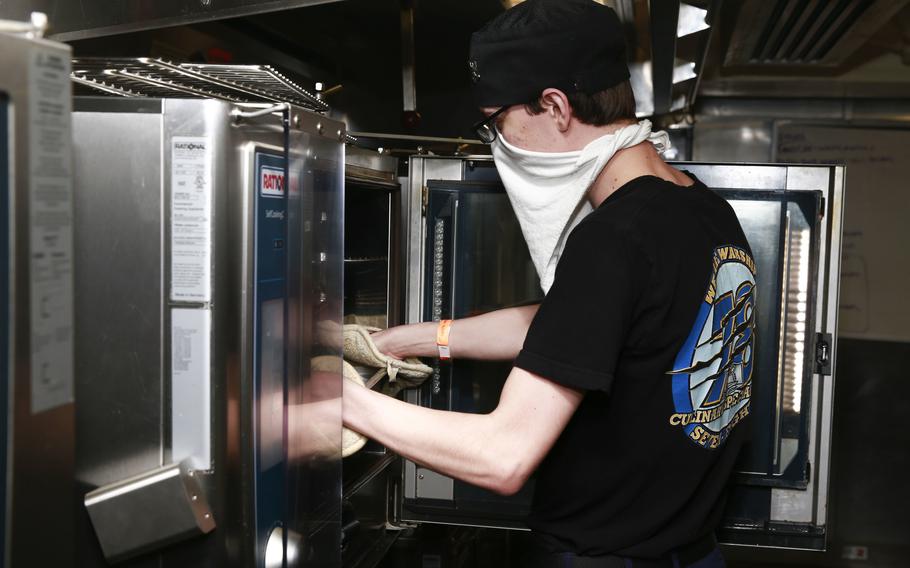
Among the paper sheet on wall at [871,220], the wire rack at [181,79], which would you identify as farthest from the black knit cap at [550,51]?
the paper sheet on wall at [871,220]

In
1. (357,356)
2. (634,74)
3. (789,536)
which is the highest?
(634,74)

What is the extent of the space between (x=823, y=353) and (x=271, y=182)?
125cm

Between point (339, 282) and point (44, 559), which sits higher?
point (339, 282)

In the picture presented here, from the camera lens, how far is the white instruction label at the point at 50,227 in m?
0.64

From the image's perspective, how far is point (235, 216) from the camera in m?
0.95

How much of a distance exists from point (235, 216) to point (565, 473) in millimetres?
695

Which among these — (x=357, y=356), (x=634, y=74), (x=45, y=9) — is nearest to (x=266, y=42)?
(x=45, y=9)

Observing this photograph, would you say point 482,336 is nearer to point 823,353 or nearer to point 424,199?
point 424,199

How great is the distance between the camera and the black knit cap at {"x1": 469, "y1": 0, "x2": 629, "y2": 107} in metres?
1.32

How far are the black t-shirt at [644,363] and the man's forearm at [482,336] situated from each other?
395 mm

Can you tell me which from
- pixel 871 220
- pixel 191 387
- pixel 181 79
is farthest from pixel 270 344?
pixel 871 220

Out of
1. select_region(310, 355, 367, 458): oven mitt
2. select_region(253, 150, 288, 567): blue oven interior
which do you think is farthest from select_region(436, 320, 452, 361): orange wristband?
select_region(253, 150, 288, 567): blue oven interior

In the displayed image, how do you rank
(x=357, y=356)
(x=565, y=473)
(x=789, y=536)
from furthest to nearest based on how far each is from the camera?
(x=789, y=536) < (x=357, y=356) < (x=565, y=473)

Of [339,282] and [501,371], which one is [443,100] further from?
[339,282]
